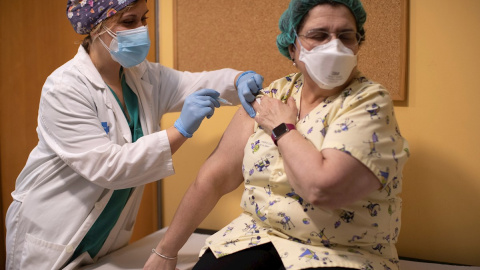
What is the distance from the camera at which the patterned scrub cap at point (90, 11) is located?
1.78 meters

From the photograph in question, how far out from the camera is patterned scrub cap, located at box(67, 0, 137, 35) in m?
1.78

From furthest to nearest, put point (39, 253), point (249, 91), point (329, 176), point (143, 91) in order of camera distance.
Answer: point (143, 91) → point (39, 253) → point (249, 91) → point (329, 176)

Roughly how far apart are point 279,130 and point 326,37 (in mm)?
314

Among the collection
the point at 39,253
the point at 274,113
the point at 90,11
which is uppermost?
the point at 90,11

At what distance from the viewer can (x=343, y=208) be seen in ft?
4.50

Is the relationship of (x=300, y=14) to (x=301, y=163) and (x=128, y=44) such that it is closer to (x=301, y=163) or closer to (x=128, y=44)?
(x=301, y=163)

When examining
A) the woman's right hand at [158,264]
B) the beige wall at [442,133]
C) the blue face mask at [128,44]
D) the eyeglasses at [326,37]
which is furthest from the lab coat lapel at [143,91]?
the beige wall at [442,133]

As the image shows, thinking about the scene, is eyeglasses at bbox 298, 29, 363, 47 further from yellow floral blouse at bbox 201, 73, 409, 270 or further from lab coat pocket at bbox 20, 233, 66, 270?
lab coat pocket at bbox 20, 233, 66, 270

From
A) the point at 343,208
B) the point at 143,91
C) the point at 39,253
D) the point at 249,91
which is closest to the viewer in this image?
the point at 343,208

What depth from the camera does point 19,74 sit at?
2.31 metres

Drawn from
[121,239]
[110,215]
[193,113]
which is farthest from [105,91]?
[121,239]

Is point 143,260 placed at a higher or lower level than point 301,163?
lower

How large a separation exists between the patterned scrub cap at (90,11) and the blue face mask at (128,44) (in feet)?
0.21

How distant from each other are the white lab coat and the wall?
0.50 metres
